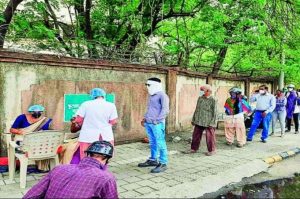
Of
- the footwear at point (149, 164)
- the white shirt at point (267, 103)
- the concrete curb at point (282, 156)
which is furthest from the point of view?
the white shirt at point (267, 103)

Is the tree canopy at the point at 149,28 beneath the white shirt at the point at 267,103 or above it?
above

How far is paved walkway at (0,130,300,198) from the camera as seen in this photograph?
5.89 meters

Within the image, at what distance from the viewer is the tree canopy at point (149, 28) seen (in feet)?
30.9

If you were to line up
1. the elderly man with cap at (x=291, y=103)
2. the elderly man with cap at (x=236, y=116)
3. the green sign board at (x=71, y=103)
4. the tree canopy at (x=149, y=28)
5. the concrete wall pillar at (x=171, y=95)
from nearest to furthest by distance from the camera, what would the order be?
the green sign board at (x=71, y=103) → the tree canopy at (x=149, y=28) → the elderly man with cap at (x=236, y=116) → the concrete wall pillar at (x=171, y=95) → the elderly man with cap at (x=291, y=103)

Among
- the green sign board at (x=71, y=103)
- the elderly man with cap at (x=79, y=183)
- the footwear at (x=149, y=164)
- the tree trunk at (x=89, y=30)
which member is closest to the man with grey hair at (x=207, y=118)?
the footwear at (x=149, y=164)

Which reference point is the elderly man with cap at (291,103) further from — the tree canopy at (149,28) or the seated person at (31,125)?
the seated person at (31,125)

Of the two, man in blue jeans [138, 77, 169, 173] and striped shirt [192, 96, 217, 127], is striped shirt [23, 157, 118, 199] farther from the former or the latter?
striped shirt [192, 96, 217, 127]

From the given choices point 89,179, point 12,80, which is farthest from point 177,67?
point 89,179

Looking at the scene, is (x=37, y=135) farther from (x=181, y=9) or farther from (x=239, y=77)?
(x=239, y=77)

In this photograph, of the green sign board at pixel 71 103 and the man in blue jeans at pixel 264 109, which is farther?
the man in blue jeans at pixel 264 109

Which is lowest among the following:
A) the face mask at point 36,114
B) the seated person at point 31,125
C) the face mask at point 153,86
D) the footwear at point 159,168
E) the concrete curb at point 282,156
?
the concrete curb at point 282,156

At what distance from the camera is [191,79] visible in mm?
13273

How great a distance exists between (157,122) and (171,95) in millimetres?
4442

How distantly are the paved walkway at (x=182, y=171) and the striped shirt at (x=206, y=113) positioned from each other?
0.84m
